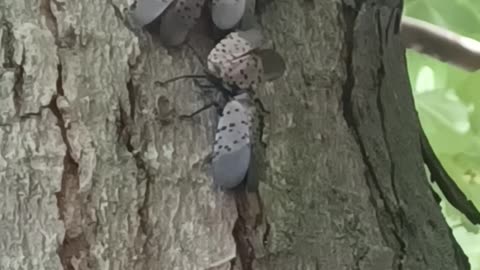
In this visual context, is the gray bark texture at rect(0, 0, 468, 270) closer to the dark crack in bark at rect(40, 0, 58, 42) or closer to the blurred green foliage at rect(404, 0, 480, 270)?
the dark crack in bark at rect(40, 0, 58, 42)

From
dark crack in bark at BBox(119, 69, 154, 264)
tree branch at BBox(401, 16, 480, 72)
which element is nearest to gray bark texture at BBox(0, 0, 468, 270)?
dark crack in bark at BBox(119, 69, 154, 264)

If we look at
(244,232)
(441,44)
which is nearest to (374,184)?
(244,232)

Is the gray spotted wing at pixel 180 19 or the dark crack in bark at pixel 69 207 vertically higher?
the gray spotted wing at pixel 180 19

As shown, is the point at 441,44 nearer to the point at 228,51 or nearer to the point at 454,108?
the point at 454,108

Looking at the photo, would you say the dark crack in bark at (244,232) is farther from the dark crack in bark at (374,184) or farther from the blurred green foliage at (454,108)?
the blurred green foliage at (454,108)

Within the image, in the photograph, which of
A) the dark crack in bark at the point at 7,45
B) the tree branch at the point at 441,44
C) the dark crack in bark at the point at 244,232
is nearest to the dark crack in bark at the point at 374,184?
the dark crack in bark at the point at 244,232
